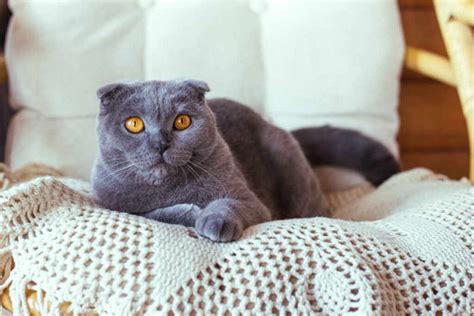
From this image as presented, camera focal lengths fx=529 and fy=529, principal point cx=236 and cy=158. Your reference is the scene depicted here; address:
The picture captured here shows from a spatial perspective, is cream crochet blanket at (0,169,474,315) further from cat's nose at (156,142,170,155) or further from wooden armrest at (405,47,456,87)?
wooden armrest at (405,47,456,87)

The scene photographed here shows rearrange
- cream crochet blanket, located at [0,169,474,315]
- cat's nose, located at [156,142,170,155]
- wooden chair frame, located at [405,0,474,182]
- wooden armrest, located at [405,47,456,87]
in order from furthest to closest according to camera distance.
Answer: wooden armrest, located at [405,47,456,87] < wooden chair frame, located at [405,0,474,182] < cat's nose, located at [156,142,170,155] < cream crochet blanket, located at [0,169,474,315]

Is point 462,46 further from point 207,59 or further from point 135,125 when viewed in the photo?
point 135,125

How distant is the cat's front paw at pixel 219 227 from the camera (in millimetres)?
865

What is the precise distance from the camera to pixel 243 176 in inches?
48.8

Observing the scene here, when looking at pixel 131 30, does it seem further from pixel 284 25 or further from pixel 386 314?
pixel 386 314

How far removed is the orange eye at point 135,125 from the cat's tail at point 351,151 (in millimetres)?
726

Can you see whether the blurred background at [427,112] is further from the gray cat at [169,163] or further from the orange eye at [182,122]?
the orange eye at [182,122]

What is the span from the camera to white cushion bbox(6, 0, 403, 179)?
4.99 feet

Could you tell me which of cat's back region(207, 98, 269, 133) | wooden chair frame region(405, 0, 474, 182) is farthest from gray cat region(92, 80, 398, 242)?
wooden chair frame region(405, 0, 474, 182)

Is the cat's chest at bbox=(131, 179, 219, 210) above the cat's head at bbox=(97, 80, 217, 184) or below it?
below

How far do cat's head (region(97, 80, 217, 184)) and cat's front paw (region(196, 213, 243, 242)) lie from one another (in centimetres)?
→ 13

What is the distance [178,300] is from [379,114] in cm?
109

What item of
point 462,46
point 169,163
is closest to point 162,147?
point 169,163

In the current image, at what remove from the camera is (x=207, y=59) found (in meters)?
1.58
